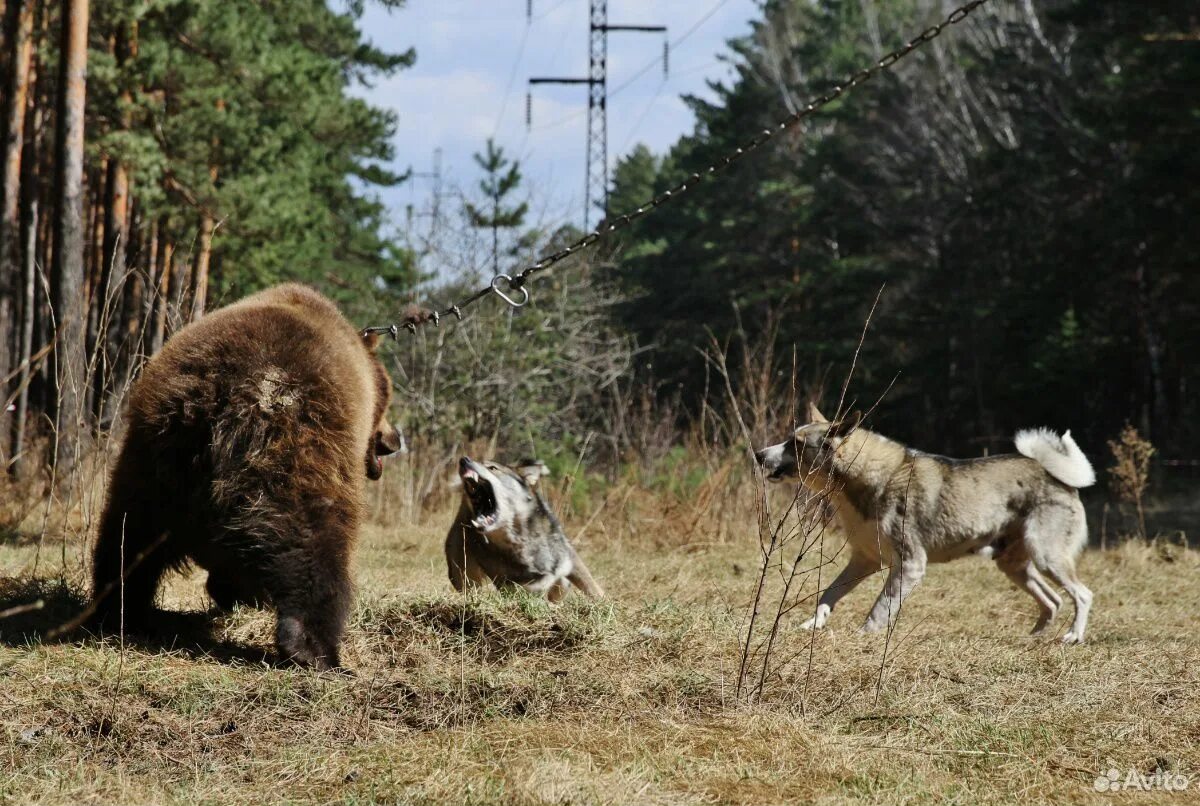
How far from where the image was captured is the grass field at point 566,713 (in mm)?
3484

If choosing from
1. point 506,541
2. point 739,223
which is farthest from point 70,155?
point 739,223

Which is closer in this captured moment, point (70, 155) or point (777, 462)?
point (777, 462)

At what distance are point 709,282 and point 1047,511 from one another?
32213 millimetres

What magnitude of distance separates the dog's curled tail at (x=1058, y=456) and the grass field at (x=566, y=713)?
154cm

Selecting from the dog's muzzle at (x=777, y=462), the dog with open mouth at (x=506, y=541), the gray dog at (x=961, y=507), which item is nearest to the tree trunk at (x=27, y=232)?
the dog with open mouth at (x=506, y=541)

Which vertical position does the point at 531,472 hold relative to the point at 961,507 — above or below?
above

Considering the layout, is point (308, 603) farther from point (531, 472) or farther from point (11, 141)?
point (11, 141)

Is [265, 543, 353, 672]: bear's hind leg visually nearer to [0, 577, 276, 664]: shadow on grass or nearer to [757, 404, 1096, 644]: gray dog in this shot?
[0, 577, 276, 664]: shadow on grass

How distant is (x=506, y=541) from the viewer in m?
6.76

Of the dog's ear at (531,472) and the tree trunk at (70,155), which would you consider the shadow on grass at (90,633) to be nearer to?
the dog's ear at (531,472)

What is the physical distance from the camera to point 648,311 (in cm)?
4272

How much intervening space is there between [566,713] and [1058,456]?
15.1 ft

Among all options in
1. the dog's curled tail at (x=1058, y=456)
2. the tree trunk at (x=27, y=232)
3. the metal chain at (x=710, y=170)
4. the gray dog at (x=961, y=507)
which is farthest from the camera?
the tree trunk at (x=27, y=232)

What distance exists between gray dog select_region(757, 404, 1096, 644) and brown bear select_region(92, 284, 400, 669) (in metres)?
3.53
